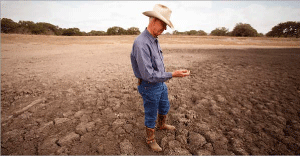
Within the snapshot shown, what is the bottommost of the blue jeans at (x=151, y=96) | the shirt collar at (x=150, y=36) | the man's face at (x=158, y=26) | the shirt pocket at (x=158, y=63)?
the blue jeans at (x=151, y=96)

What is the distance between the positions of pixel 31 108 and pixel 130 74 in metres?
3.19

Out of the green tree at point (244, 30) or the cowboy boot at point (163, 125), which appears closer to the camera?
the cowboy boot at point (163, 125)

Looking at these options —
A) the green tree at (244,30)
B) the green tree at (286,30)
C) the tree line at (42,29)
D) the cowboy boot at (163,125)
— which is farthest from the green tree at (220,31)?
the cowboy boot at (163,125)

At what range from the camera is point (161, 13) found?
1730 millimetres

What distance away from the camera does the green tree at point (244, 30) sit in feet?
114

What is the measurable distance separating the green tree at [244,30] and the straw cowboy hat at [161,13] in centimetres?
4195

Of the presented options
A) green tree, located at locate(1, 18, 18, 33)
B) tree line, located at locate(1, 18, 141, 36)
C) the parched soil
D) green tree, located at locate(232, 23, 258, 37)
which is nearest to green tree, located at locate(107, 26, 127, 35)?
tree line, located at locate(1, 18, 141, 36)

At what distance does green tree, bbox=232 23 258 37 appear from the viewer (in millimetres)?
34812

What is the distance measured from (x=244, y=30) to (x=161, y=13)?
42490mm

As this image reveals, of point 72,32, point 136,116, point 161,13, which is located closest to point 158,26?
point 161,13

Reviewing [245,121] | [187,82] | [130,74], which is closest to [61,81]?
[130,74]

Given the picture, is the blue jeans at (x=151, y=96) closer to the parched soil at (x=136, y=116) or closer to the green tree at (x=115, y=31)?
the parched soil at (x=136, y=116)

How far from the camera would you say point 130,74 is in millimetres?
5641

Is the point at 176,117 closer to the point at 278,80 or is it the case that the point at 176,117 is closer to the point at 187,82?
the point at 187,82
